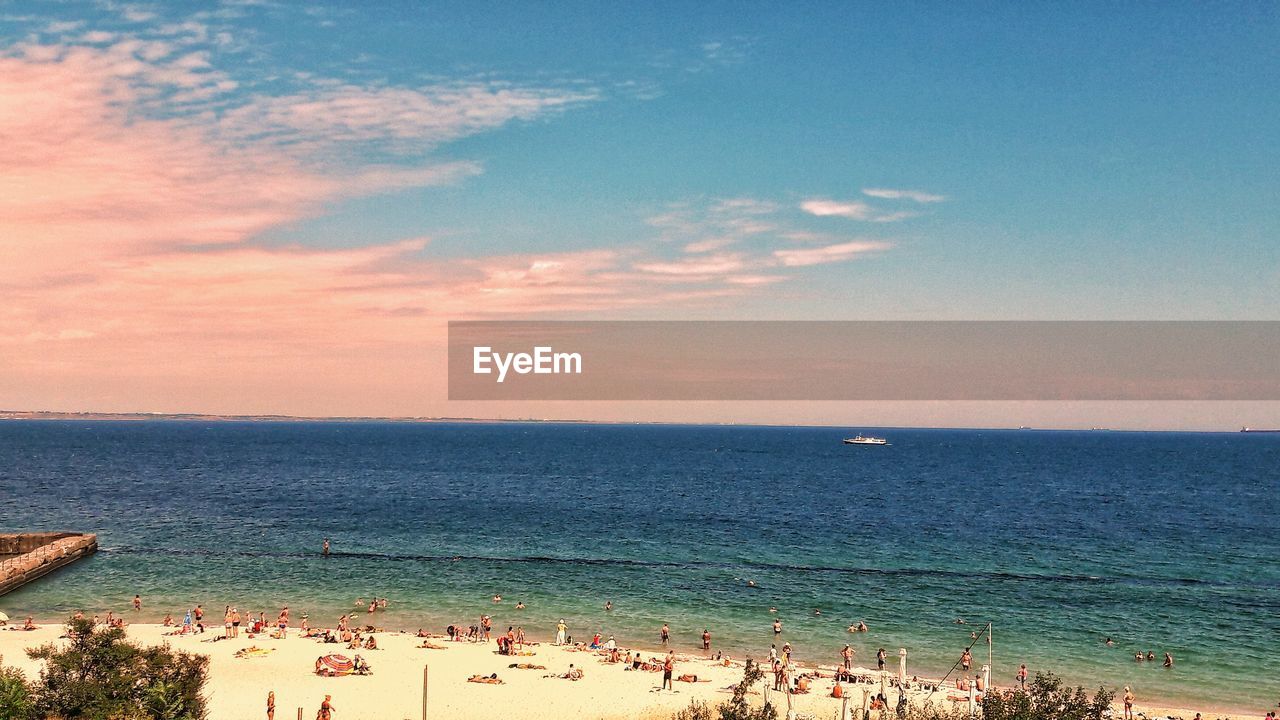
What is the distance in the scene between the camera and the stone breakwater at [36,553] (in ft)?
171

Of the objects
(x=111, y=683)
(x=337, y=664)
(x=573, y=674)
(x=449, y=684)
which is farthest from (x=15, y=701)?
(x=573, y=674)

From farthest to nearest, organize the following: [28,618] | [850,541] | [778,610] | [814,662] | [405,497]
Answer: [405,497], [850,541], [778,610], [28,618], [814,662]

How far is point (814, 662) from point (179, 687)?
27390mm

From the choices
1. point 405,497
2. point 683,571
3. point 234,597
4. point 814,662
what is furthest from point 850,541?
point 405,497

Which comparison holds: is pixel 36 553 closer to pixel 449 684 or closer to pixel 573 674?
pixel 449 684

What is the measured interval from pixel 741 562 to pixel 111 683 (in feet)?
152

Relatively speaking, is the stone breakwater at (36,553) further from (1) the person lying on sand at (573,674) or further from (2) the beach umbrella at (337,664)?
(1) the person lying on sand at (573,674)

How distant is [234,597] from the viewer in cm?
4916

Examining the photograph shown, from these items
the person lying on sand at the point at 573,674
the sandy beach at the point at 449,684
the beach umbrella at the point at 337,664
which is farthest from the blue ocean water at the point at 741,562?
the beach umbrella at the point at 337,664

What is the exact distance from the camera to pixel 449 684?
3362 cm

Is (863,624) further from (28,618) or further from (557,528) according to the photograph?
(28,618)

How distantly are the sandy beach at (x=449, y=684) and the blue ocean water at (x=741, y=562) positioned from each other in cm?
546

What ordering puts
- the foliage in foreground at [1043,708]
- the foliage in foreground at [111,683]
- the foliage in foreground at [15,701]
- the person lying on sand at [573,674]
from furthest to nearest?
the person lying on sand at [573,674] < the foliage in foreground at [111,683] < the foliage in foreground at [15,701] < the foliage in foreground at [1043,708]

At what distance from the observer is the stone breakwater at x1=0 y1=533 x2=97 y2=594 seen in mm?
52091
